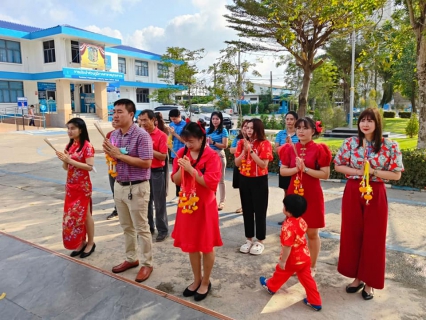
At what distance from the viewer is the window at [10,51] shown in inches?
932

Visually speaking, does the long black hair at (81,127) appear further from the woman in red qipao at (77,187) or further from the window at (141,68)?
the window at (141,68)

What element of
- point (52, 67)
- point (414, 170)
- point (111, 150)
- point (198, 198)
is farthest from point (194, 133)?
point (52, 67)

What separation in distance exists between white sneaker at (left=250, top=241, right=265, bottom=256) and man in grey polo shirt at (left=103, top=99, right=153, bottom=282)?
1.20 m

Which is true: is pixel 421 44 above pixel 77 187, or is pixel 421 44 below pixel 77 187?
above

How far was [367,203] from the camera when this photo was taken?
9.45 ft

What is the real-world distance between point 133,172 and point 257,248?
1695 millimetres

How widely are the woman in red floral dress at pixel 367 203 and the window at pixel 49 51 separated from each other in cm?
2613

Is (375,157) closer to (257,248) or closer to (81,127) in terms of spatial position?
(257,248)

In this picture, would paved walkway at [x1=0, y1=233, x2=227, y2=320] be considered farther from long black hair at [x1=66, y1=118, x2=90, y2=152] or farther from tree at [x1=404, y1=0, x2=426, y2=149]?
tree at [x1=404, y1=0, x2=426, y2=149]

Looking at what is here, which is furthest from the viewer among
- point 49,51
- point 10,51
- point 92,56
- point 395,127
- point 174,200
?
point 92,56

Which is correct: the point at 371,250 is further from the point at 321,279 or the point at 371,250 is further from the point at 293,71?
the point at 293,71

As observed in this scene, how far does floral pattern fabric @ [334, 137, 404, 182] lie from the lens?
2.84 metres

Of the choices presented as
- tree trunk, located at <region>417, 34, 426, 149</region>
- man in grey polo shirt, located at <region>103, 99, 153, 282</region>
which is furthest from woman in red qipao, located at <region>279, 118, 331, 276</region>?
tree trunk, located at <region>417, 34, 426, 149</region>

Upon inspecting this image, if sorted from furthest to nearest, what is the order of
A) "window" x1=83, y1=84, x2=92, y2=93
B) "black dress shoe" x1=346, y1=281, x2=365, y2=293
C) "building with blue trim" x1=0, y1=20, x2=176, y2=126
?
1. "window" x1=83, y1=84, x2=92, y2=93
2. "building with blue trim" x1=0, y1=20, x2=176, y2=126
3. "black dress shoe" x1=346, y1=281, x2=365, y2=293
